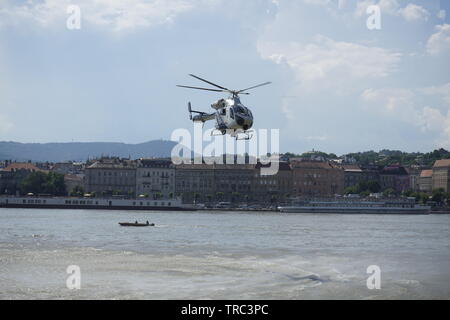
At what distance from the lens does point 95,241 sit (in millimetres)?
44625

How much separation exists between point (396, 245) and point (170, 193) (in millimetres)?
90159

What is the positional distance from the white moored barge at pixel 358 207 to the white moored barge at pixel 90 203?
1658cm

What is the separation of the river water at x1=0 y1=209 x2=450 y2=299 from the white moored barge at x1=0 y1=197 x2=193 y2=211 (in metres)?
60.0

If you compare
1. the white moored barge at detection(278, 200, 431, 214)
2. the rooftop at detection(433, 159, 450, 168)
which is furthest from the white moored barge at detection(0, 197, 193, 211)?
the rooftop at detection(433, 159, 450, 168)

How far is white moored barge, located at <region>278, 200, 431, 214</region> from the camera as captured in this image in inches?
4375

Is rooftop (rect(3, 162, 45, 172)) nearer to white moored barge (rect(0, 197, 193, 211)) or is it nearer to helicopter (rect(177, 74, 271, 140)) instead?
white moored barge (rect(0, 197, 193, 211))

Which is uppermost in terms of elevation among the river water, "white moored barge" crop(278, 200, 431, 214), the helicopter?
the helicopter

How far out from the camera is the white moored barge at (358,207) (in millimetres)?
111125

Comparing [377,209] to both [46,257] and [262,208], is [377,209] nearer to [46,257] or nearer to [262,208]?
[262,208]

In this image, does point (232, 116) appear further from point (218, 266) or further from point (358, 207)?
point (358, 207)

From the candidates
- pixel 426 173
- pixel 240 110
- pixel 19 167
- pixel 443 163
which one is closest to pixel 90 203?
pixel 19 167

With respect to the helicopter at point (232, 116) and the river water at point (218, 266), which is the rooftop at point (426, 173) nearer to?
the river water at point (218, 266)

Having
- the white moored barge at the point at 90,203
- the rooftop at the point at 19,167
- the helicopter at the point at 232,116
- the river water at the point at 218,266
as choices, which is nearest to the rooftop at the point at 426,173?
the white moored barge at the point at 90,203
